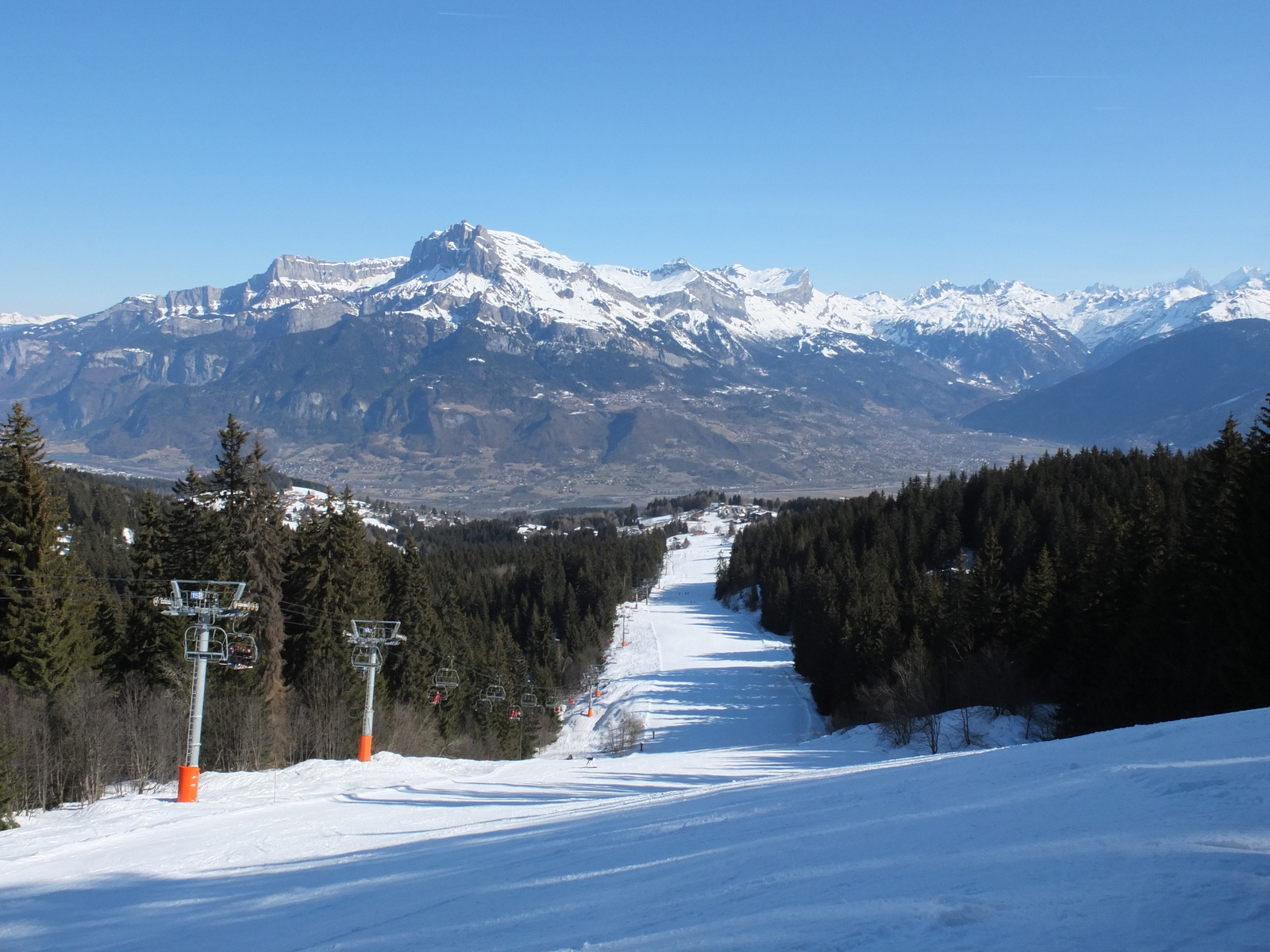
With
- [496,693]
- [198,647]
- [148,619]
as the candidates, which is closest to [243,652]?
[198,647]

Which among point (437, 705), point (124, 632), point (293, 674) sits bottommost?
point (437, 705)

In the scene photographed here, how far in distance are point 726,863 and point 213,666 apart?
33.1m

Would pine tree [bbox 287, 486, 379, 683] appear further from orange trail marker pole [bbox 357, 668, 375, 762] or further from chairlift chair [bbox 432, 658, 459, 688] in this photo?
orange trail marker pole [bbox 357, 668, 375, 762]

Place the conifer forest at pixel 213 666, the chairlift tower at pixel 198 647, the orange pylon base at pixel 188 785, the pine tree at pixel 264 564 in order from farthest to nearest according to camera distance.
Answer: the pine tree at pixel 264 564 < the conifer forest at pixel 213 666 < the chairlift tower at pixel 198 647 < the orange pylon base at pixel 188 785

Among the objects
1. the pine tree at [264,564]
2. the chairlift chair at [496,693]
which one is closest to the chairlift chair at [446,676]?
the chairlift chair at [496,693]

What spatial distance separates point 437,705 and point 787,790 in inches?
1570

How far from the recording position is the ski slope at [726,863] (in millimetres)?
7461

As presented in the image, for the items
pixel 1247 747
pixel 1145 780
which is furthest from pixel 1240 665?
pixel 1145 780

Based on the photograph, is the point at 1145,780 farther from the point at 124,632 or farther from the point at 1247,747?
the point at 124,632

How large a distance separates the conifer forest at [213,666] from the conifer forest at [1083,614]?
A: 92.6 feet

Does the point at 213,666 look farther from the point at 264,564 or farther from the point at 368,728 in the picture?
the point at 368,728

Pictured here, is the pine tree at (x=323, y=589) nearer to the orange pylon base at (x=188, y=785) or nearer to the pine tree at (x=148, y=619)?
the pine tree at (x=148, y=619)

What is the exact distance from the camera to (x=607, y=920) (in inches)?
362

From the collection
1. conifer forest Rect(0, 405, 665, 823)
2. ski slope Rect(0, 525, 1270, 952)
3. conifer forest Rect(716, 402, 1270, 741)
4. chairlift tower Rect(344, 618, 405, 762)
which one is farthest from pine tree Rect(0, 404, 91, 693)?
conifer forest Rect(716, 402, 1270, 741)
